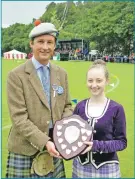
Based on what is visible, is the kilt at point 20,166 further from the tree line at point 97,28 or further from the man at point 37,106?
the tree line at point 97,28

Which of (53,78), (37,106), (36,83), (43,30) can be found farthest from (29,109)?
(43,30)

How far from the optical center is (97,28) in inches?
1638

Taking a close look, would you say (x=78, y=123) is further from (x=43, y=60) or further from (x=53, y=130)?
(x=43, y=60)

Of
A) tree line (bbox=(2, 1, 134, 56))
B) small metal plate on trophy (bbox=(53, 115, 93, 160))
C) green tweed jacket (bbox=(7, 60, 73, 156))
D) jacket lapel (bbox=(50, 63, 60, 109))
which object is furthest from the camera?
tree line (bbox=(2, 1, 134, 56))

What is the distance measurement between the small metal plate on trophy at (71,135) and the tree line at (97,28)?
3316cm

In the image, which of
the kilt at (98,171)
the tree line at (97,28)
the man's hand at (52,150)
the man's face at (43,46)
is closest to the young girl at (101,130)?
the kilt at (98,171)

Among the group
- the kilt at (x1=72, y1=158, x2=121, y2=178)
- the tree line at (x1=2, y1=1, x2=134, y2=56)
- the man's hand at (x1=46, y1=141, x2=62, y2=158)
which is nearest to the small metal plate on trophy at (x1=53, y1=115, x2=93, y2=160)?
the man's hand at (x1=46, y1=141, x2=62, y2=158)

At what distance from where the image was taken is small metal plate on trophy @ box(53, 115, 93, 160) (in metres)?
2.43

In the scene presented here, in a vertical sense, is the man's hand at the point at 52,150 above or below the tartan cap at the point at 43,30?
below

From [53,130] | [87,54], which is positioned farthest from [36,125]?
[87,54]

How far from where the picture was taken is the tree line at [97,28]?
37625 millimetres

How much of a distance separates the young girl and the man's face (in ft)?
1.08

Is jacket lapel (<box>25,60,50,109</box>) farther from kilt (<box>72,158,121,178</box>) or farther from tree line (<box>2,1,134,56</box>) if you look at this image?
tree line (<box>2,1,134,56</box>)

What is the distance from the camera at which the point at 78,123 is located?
2494 millimetres
